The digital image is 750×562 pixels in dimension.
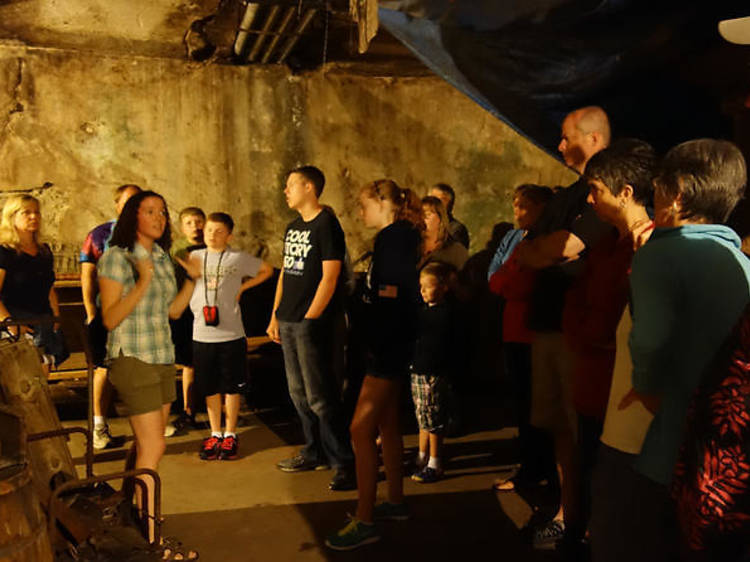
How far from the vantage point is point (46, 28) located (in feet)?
22.1

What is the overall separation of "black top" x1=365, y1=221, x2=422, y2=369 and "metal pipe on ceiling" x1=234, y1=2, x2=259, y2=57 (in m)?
2.81

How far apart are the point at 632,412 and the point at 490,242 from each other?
607 centimetres

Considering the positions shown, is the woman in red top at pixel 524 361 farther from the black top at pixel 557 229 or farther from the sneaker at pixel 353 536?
the sneaker at pixel 353 536

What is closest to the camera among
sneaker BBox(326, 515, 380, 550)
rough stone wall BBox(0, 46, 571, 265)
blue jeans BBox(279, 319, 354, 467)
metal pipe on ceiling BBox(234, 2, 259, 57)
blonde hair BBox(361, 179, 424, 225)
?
sneaker BBox(326, 515, 380, 550)

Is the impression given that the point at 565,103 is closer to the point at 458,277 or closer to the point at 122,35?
the point at 458,277

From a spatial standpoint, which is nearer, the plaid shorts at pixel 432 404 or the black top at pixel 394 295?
the black top at pixel 394 295

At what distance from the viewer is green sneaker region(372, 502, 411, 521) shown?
411 cm

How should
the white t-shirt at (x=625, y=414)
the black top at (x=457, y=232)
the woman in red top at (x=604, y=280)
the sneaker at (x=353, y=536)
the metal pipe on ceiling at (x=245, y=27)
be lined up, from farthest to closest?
the black top at (x=457, y=232) < the metal pipe on ceiling at (x=245, y=27) < the sneaker at (x=353, y=536) < the woman in red top at (x=604, y=280) < the white t-shirt at (x=625, y=414)

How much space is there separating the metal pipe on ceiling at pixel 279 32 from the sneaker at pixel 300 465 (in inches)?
140

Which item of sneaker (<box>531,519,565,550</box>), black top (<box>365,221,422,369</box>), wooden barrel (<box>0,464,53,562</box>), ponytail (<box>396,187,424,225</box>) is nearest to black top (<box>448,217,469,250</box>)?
ponytail (<box>396,187,424,225</box>)

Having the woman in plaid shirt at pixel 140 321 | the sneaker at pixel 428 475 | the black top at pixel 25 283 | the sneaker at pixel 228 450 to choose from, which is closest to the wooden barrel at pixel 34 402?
the woman in plaid shirt at pixel 140 321

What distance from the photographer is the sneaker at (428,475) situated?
15.6 feet

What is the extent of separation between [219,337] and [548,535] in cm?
276

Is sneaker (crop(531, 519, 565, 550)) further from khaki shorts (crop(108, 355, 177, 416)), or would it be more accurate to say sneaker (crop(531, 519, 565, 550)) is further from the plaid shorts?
khaki shorts (crop(108, 355, 177, 416))
